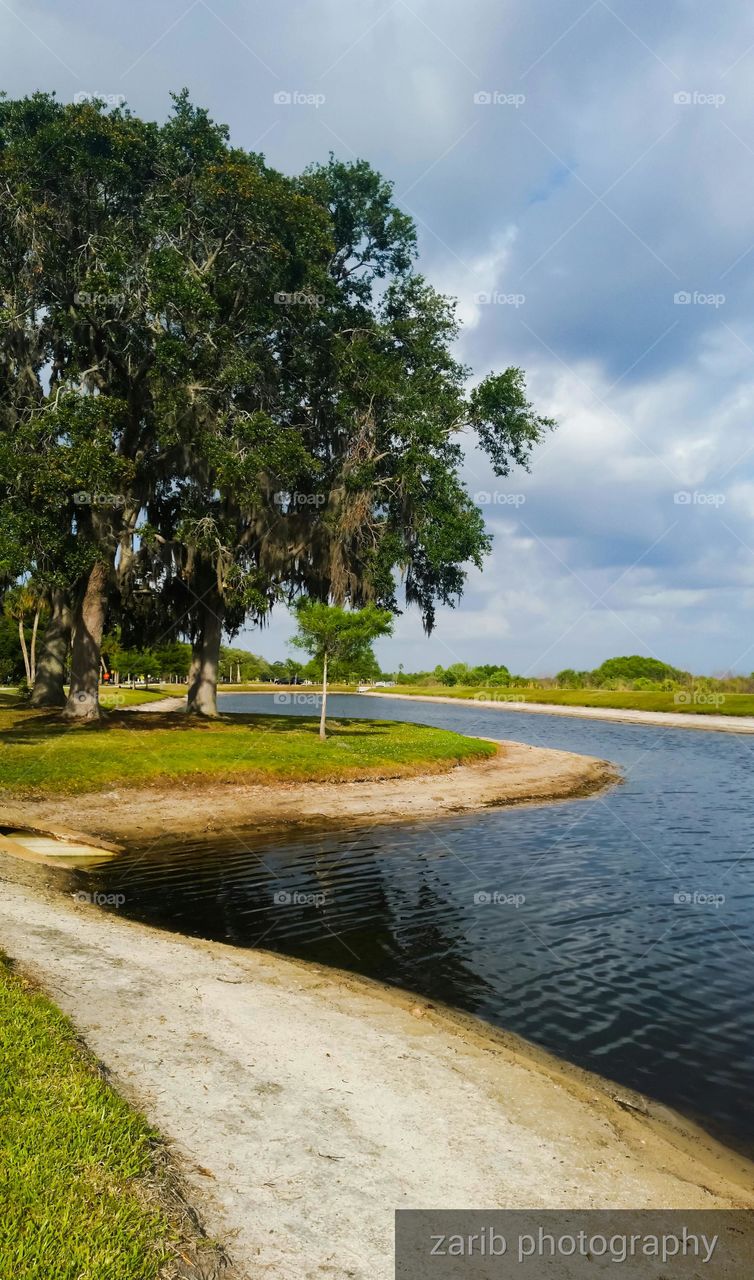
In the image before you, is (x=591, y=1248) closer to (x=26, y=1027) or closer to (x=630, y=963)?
(x=26, y=1027)

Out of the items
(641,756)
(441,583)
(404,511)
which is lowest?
(641,756)

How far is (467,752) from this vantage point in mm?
30000

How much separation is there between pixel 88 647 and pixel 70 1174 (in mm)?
26079

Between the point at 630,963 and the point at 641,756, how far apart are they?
30386 millimetres

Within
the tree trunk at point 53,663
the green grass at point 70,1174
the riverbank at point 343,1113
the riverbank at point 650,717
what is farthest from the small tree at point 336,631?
the riverbank at point 650,717

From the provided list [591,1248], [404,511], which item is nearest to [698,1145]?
[591,1248]

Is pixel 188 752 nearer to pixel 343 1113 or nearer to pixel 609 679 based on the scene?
pixel 343 1113

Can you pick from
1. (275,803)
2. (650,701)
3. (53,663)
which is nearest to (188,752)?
(275,803)

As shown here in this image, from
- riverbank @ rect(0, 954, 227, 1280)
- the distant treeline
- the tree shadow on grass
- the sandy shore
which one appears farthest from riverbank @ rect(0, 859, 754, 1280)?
the distant treeline

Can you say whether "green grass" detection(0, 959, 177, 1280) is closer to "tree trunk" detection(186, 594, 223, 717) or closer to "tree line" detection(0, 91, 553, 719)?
"tree line" detection(0, 91, 553, 719)

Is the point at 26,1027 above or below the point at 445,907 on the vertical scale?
above

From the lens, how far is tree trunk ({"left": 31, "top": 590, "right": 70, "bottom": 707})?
35.3m

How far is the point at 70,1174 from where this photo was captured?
393cm

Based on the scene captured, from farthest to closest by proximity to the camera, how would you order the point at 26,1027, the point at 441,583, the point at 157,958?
1. the point at 441,583
2. the point at 157,958
3. the point at 26,1027
